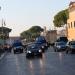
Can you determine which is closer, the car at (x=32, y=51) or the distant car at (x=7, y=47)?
the car at (x=32, y=51)

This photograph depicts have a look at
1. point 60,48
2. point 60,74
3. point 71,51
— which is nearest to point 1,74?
point 60,74

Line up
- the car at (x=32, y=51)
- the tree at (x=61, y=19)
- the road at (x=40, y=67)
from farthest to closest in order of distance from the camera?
the tree at (x=61, y=19) → the car at (x=32, y=51) → the road at (x=40, y=67)

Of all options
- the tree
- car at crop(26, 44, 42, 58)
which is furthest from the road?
the tree

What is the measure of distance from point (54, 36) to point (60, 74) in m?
109

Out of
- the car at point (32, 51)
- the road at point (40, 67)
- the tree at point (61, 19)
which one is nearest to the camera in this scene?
the road at point (40, 67)

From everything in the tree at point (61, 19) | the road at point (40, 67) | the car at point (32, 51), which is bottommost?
the road at point (40, 67)

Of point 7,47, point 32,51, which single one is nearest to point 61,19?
point 7,47

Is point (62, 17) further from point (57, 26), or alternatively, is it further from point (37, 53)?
point (37, 53)

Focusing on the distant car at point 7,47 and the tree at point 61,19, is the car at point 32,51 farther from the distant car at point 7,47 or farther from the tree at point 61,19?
the tree at point 61,19

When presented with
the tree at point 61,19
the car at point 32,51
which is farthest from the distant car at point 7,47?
the tree at point 61,19

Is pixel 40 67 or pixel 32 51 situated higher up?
pixel 32 51

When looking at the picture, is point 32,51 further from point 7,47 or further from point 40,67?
point 7,47

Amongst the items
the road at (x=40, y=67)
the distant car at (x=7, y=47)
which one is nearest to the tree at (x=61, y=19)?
the distant car at (x=7, y=47)

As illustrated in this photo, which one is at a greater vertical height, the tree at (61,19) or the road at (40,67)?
the tree at (61,19)
